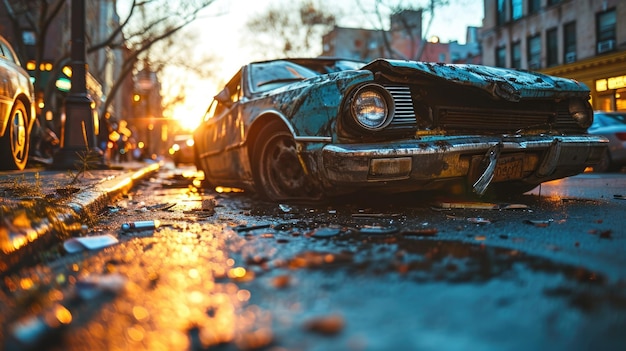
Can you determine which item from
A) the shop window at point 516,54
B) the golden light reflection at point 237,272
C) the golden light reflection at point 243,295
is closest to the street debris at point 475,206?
the golden light reflection at point 237,272

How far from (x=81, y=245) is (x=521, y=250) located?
218cm

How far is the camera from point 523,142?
3.81 m

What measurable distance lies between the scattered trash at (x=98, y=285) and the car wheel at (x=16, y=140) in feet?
20.1

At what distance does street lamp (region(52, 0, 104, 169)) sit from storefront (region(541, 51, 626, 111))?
22.5 meters

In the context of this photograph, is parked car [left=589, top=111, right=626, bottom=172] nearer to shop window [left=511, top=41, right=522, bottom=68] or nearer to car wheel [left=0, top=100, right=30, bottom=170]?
car wheel [left=0, top=100, right=30, bottom=170]

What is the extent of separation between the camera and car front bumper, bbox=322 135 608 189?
3.48m

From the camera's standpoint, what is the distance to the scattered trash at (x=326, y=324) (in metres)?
1.43

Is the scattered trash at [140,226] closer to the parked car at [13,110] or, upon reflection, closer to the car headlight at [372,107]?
the car headlight at [372,107]

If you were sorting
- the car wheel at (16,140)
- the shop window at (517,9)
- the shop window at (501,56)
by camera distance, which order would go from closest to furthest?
1. the car wheel at (16,140)
2. the shop window at (517,9)
3. the shop window at (501,56)

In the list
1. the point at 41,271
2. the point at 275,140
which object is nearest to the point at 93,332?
the point at 41,271

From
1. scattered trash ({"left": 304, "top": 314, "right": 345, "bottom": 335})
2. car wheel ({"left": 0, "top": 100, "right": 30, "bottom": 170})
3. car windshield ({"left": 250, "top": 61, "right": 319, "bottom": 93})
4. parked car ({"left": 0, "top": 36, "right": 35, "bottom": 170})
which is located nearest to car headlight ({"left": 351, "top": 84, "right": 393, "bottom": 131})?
car windshield ({"left": 250, "top": 61, "right": 319, "bottom": 93})

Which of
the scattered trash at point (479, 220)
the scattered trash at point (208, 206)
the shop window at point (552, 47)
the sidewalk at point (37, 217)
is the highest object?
the shop window at point (552, 47)

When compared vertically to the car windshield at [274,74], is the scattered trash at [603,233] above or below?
below

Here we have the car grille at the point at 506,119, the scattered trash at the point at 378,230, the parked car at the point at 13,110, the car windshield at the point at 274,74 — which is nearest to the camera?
the scattered trash at the point at 378,230
